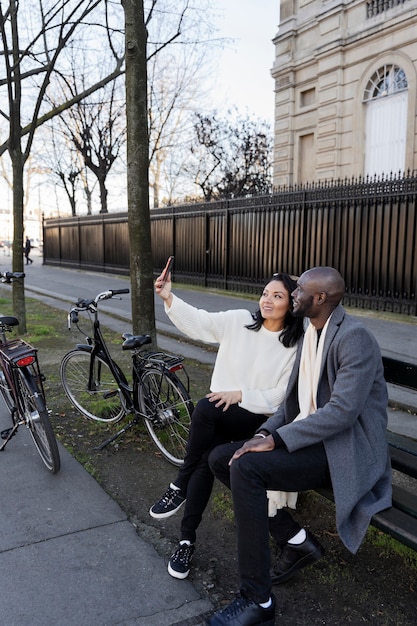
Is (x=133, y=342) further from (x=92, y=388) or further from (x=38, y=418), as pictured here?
(x=92, y=388)

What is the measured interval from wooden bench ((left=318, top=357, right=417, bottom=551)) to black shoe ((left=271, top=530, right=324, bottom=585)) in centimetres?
30

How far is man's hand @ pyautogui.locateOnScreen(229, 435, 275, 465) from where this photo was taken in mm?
2398

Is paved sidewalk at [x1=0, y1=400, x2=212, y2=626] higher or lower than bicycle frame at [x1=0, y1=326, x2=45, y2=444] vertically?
lower

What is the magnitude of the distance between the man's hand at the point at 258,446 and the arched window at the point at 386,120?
53.1 ft

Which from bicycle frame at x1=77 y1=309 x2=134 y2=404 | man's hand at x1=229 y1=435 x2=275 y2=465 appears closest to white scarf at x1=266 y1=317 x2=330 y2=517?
man's hand at x1=229 y1=435 x2=275 y2=465

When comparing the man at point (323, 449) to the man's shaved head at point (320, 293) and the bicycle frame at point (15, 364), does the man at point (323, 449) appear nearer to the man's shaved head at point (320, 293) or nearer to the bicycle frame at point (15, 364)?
the man's shaved head at point (320, 293)

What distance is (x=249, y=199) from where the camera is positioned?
46.1 feet

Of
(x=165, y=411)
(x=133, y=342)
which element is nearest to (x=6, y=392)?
(x=133, y=342)

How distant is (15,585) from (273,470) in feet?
4.42

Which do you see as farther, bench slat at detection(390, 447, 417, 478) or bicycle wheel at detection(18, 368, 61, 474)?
bicycle wheel at detection(18, 368, 61, 474)

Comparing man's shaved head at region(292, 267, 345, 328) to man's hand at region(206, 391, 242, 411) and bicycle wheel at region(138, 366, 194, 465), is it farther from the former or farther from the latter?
bicycle wheel at region(138, 366, 194, 465)

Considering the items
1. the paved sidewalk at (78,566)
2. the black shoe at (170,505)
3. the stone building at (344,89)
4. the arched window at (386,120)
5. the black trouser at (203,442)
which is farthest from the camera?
the arched window at (386,120)

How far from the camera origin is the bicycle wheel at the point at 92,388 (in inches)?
183

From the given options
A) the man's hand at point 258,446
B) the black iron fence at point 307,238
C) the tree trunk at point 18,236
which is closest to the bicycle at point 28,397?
the man's hand at point 258,446
